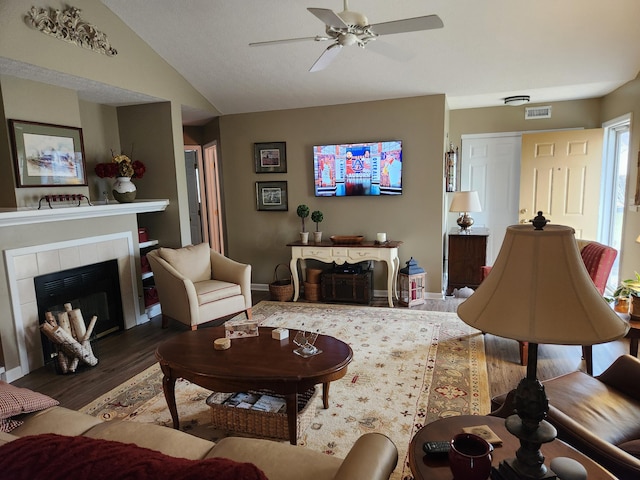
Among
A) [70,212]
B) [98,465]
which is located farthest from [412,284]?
[98,465]

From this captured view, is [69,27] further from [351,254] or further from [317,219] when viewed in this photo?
[351,254]

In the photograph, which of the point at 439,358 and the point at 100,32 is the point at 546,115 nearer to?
the point at 439,358

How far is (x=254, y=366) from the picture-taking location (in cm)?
219

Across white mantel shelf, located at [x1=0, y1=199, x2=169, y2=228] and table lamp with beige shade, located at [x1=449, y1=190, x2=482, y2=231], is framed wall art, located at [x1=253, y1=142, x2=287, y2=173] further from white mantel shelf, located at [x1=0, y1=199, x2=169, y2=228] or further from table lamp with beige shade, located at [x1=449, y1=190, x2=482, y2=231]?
table lamp with beige shade, located at [x1=449, y1=190, x2=482, y2=231]

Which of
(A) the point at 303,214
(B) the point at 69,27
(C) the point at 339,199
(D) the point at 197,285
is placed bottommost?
(D) the point at 197,285

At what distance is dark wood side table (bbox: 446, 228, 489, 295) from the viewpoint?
4762 mm

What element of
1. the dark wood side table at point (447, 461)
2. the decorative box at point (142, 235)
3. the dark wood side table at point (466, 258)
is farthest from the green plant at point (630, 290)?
the decorative box at point (142, 235)

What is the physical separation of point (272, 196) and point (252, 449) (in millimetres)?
4072

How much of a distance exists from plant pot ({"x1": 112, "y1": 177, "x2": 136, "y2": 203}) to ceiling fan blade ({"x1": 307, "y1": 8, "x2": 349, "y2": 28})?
2.79m

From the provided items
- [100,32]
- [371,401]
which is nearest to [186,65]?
[100,32]

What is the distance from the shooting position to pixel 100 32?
11.4ft

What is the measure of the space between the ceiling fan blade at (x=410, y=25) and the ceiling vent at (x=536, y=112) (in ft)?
11.1

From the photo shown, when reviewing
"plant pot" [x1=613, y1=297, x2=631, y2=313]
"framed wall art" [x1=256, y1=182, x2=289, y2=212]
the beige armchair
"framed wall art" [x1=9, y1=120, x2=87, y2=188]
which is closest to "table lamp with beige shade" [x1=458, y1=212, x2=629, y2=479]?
"plant pot" [x1=613, y1=297, x2=631, y2=313]

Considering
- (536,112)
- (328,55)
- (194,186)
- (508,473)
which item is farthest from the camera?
(194,186)
